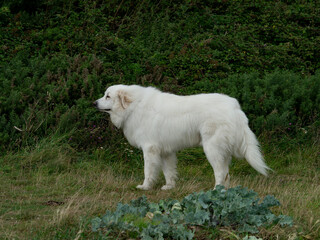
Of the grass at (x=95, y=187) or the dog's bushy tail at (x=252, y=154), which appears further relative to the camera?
the dog's bushy tail at (x=252, y=154)

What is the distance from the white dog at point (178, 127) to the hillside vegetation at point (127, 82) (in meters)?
0.46

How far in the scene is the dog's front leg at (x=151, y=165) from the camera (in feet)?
22.7

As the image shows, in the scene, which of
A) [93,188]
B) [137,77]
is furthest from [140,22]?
[93,188]

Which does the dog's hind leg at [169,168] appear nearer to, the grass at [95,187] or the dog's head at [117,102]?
the grass at [95,187]

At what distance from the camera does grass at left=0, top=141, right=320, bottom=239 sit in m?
4.46

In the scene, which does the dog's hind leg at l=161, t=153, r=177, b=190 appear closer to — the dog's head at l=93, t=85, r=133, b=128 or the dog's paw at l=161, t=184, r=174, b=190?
the dog's paw at l=161, t=184, r=174, b=190

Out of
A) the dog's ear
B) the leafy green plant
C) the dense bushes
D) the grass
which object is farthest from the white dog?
the leafy green plant

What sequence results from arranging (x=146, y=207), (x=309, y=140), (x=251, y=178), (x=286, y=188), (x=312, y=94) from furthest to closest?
(x=312, y=94) → (x=309, y=140) → (x=251, y=178) → (x=286, y=188) → (x=146, y=207)

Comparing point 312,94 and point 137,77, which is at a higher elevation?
point 312,94

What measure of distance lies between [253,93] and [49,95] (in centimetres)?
392

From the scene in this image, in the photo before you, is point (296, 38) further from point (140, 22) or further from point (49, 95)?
point (49, 95)

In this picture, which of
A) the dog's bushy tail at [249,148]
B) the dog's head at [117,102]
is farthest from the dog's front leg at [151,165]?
the dog's bushy tail at [249,148]

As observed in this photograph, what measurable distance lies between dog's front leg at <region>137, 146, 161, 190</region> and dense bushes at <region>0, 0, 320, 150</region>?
1894 mm

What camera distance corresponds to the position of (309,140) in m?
8.70
